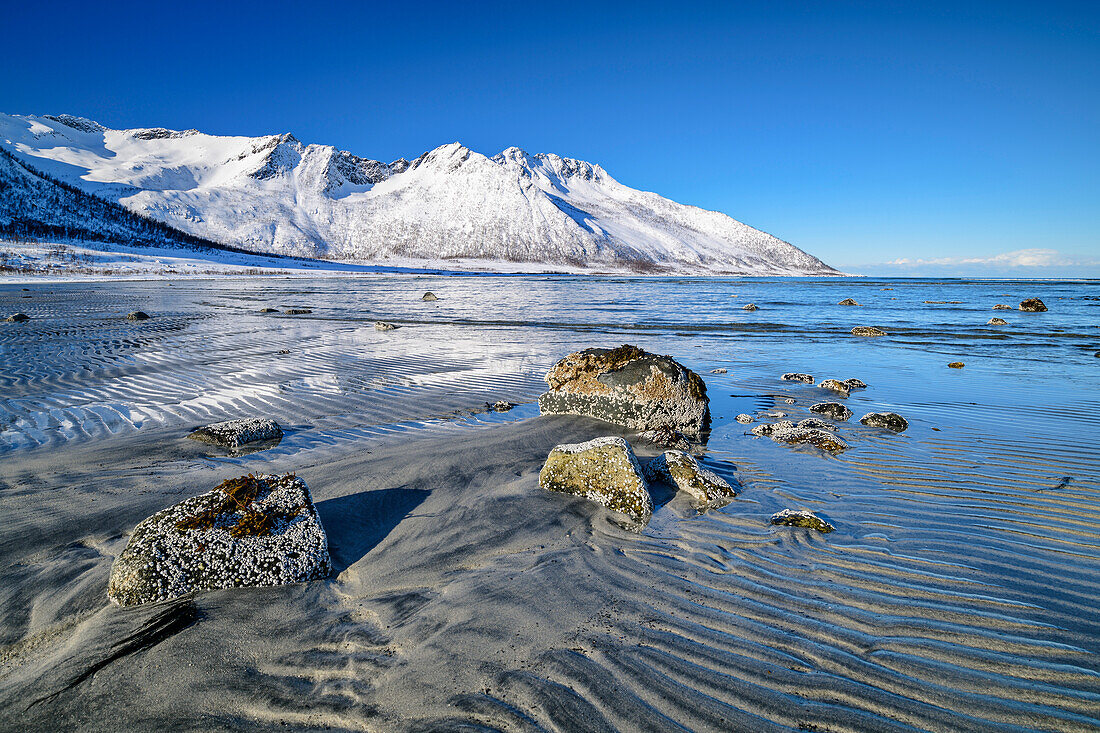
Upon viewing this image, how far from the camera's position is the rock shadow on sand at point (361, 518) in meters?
4.36

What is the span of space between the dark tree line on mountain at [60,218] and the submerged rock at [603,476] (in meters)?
101

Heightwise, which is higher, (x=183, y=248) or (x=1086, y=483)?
(x=183, y=248)

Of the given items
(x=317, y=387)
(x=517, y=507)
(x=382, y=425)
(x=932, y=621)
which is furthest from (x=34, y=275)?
(x=932, y=621)

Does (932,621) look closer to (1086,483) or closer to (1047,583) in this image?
(1047,583)

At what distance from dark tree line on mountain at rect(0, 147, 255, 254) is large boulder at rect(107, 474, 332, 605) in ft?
330

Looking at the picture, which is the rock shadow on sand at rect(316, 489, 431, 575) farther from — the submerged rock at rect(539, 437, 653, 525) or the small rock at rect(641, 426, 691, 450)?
the small rock at rect(641, 426, 691, 450)

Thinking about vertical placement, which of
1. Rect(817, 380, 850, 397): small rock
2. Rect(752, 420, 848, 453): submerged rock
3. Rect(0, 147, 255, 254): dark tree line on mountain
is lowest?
Rect(752, 420, 848, 453): submerged rock

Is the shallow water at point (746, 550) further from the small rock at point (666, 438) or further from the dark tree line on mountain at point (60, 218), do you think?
the dark tree line on mountain at point (60, 218)

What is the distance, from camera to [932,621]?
3312 millimetres

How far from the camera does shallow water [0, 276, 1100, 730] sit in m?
2.70

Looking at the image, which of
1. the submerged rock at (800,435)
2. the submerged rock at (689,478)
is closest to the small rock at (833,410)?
the submerged rock at (800,435)

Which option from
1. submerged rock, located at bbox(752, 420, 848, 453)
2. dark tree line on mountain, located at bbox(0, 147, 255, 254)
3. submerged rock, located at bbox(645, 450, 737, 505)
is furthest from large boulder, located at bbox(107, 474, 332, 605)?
dark tree line on mountain, located at bbox(0, 147, 255, 254)

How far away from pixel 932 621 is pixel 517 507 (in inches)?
130

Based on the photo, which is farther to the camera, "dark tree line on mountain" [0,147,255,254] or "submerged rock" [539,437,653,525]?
"dark tree line on mountain" [0,147,255,254]
